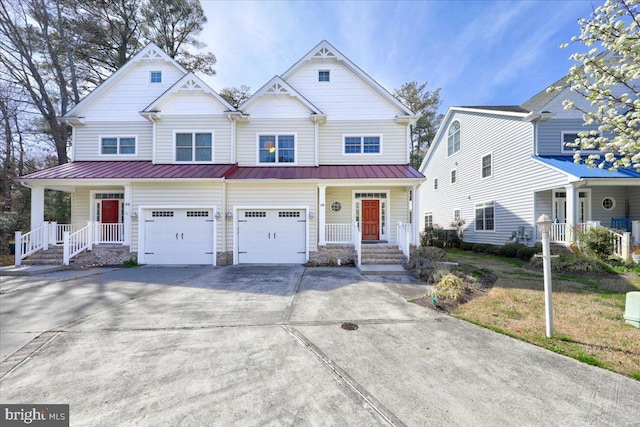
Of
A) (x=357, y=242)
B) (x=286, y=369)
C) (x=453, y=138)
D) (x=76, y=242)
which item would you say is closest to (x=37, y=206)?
(x=76, y=242)

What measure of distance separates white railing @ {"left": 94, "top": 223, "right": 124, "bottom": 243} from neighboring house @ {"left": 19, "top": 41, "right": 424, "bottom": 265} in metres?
0.04

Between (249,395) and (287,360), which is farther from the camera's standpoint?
(287,360)

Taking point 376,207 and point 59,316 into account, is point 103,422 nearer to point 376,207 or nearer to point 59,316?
point 59,316

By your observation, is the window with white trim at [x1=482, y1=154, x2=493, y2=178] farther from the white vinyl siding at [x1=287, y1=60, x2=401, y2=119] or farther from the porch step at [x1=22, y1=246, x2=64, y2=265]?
the porch step at [x1=22, y1=246, x2=64, y2=265]

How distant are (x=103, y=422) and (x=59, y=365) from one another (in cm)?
173

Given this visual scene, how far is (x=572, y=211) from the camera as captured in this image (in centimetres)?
1044

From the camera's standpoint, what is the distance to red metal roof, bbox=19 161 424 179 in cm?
1069

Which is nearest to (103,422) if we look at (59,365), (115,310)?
(59,365)

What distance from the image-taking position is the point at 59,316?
5.17 meters

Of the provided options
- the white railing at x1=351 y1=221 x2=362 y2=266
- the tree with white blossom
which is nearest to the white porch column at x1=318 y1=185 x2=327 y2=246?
the white railing at x1=351 y1=221 x2=362 y2=266

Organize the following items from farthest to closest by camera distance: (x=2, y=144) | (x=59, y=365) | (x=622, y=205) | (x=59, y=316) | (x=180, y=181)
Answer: (x=2, y=144) < (x=622, y=205) < (x=180, y=181) < (x=59, y=316) < (x=59, y=365)

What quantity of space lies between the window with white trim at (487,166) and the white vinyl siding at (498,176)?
25 cm

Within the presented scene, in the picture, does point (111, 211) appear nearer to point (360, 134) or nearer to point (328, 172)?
point (328, 172)

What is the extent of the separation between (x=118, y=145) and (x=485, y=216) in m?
20.5
